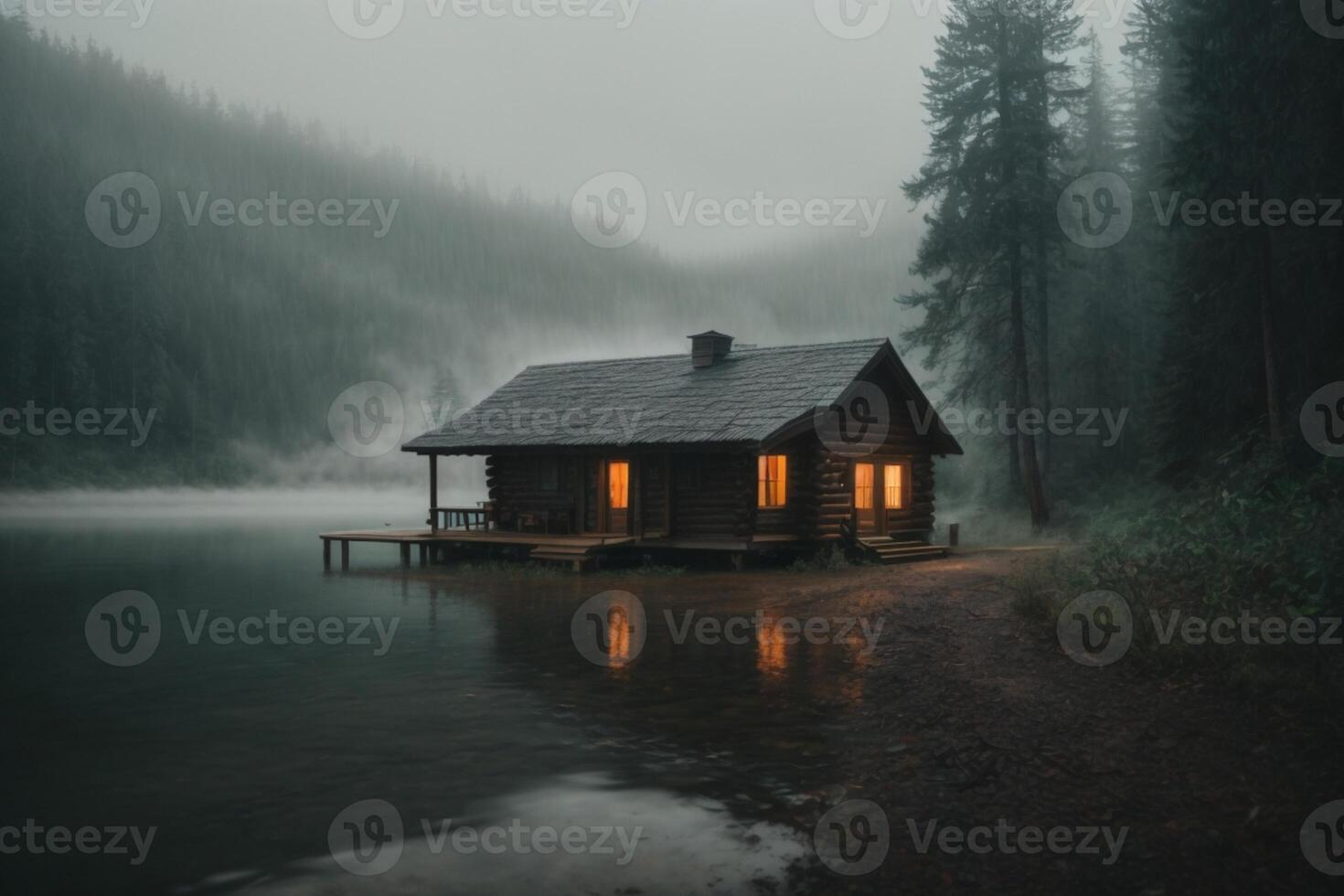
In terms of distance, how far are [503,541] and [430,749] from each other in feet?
53.4

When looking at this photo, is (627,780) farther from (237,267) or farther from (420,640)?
(237,267)

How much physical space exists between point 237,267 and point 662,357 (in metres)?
129

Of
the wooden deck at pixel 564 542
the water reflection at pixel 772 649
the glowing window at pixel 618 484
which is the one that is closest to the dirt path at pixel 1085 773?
the water reflection at pixel 772 649

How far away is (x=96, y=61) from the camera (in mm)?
166750

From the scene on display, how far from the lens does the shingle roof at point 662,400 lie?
2267cm

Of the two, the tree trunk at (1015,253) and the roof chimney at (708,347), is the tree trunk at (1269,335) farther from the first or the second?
the roof chimney at (708,347)

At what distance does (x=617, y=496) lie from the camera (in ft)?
84.9

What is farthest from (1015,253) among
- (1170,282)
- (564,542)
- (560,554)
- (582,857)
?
(582,857)

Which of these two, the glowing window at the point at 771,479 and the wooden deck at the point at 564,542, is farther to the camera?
the glowing window at the point at 771,479

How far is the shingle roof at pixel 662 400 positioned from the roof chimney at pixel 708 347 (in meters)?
0.27

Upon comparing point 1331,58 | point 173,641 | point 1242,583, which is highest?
point 1331,58

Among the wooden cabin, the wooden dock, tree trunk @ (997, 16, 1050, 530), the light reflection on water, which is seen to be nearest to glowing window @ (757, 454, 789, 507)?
the wooden cabin

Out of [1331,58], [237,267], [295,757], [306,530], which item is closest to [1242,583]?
[1331,58]

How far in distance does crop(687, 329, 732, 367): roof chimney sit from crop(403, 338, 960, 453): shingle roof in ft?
0.88
